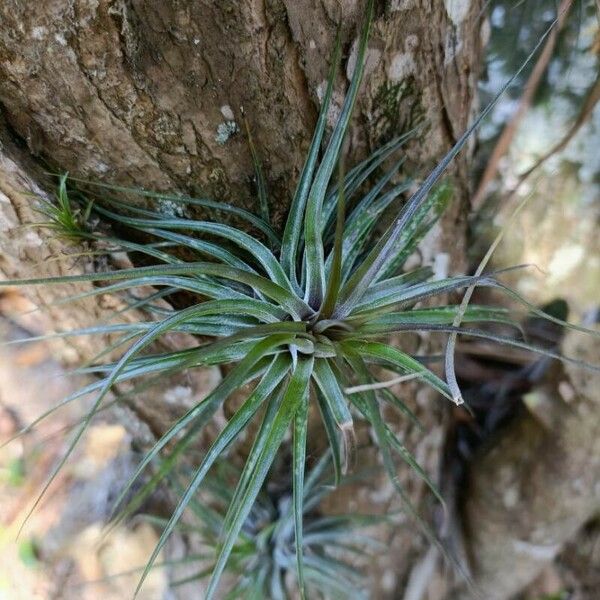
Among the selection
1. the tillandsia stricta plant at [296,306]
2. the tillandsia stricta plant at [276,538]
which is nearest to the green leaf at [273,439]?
the tillandsia stricta plant at [296,306]

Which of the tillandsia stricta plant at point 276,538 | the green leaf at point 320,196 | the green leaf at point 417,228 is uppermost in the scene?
the green leaf at point 320,196

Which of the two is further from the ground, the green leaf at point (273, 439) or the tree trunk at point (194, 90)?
the tree trunk at point (194, 90)

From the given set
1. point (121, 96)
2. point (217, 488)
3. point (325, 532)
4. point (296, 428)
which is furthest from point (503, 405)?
point (121, 96)

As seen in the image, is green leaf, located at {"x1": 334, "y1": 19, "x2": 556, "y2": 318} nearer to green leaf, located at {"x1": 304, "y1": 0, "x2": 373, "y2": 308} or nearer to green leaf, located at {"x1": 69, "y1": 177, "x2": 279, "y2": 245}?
green leaf, located at {"x1": 304, "y1": 0, "x2": 373, "y2": 308}

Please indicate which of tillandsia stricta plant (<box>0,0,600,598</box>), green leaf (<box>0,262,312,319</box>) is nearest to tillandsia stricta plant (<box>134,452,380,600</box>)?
tillandsia stricta plant (<box>0,0,600,598</box>)

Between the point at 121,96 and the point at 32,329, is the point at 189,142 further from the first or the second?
the point at 32,329

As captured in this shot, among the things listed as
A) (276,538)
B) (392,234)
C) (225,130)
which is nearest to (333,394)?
(392,234)

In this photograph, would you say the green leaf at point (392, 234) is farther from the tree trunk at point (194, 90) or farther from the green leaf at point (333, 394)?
the tree trunk at point (194, 90)
